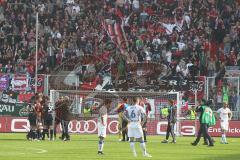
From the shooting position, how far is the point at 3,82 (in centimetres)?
4734

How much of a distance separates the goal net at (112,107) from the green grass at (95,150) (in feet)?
15.8

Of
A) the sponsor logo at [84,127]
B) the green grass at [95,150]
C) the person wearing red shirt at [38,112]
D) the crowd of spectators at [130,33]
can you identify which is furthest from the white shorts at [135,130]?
the crowd of spectators at [130,33]

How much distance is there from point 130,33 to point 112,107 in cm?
904

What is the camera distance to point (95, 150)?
110 ft

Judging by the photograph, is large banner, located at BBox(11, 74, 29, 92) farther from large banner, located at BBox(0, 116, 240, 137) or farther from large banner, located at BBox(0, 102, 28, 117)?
large banner, located at BBox(0, 116, 240, 137)

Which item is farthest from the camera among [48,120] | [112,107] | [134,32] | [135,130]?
[134,32]

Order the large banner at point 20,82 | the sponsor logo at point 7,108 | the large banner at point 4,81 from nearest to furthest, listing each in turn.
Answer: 1. the large banner at point 20,82
2. the large banner at point 4,81
3. the sponsor logo at point 7,108

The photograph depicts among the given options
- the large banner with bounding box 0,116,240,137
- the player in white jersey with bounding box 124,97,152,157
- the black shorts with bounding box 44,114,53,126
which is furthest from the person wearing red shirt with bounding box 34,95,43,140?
the player in white jersey with bounding box 124,97,152,157

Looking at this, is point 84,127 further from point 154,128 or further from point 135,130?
point 135,130

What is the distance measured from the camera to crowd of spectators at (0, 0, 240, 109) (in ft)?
169

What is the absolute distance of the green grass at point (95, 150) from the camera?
29.5m

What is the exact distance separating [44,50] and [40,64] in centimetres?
204

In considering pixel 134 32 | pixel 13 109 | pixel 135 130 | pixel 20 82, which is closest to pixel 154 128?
pixel 20 82

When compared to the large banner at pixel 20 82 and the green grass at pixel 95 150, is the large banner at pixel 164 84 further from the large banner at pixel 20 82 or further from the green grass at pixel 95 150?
the green grass at pixel 95 150
